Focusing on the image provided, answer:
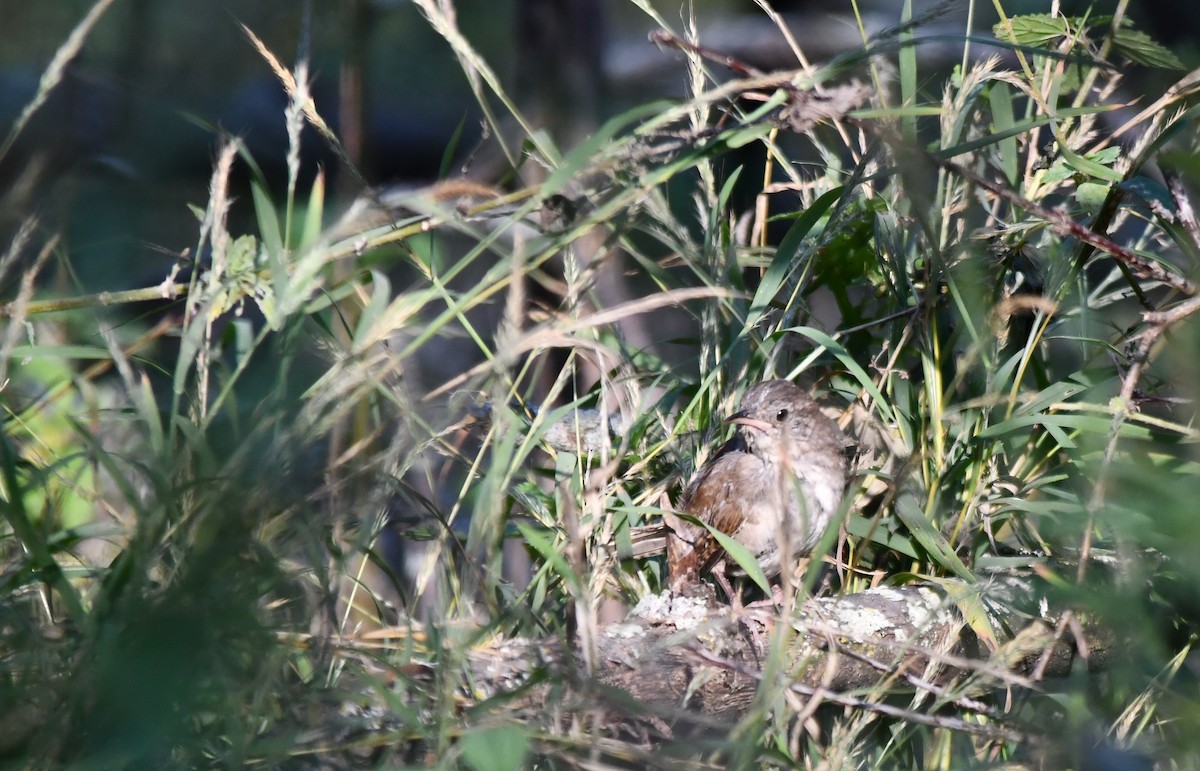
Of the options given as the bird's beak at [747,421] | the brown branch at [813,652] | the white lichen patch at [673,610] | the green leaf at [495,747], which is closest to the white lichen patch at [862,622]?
the brown branch at [813,652]

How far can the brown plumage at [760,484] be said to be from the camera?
2525 mm

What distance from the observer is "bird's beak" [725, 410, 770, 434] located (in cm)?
266

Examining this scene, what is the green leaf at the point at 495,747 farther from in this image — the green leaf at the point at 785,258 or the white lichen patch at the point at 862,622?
the green leaf at the point at 785,258

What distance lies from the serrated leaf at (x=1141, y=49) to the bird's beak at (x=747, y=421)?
122cm

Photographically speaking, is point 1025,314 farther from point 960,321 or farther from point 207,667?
point 207,667

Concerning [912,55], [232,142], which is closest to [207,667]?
[232,142]

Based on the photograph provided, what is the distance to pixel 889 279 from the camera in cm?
261

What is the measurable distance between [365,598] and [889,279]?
6.82 ft

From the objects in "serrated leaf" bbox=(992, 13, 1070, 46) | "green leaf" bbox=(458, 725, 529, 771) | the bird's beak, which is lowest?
the bird's beak

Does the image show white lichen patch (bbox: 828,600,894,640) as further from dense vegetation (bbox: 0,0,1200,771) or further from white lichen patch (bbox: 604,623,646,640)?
white lichen patch (bbox: 604,623,646,640)

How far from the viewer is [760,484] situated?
3018mm

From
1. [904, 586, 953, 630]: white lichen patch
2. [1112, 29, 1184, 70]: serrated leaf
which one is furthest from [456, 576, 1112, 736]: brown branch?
[1112, 29, 1184, 70]: serrated leaf

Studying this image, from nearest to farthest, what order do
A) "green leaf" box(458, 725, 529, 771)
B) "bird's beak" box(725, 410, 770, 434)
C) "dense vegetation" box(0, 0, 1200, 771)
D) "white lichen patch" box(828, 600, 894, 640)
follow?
"green leaf" box(458, 725, 529, 771) < "dense vegetation" box(0, 0, 1200, 771) < "white lichen patch" box(828, 600, 894, 640) < "bird's beak" box(725, 410, 770, 434)

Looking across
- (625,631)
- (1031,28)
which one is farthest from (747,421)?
(1031,28)
